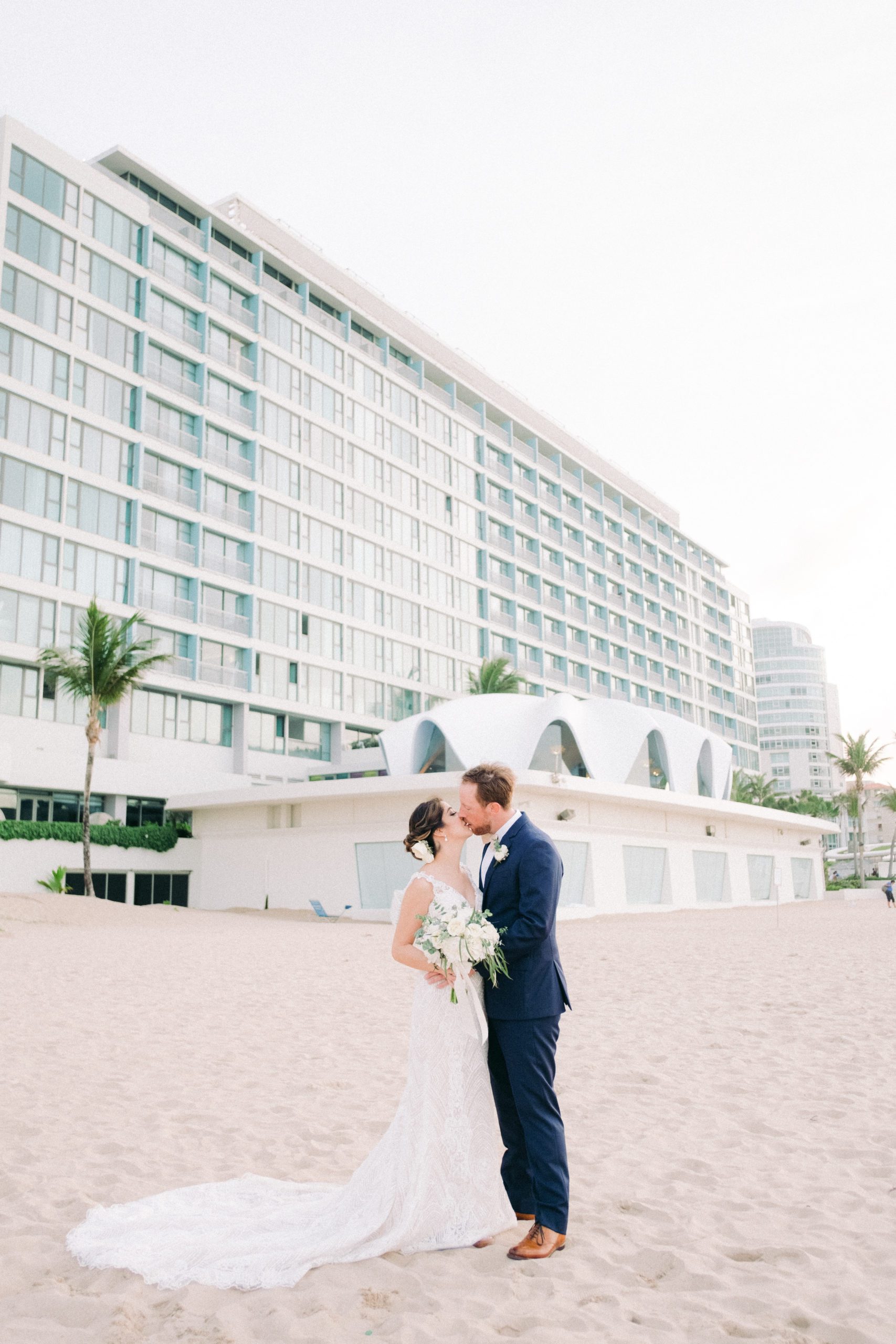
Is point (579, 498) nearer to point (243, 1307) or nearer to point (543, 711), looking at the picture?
point (543, 711)

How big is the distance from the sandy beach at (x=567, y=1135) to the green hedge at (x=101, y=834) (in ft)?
71.4

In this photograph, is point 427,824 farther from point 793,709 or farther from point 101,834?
point 793,709

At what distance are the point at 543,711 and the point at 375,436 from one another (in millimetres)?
24460

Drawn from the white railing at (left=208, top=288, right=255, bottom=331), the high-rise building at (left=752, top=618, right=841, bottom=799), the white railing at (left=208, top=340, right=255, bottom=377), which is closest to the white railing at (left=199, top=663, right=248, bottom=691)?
the white railing at (left=208, top=340, right=255, bottom=377)

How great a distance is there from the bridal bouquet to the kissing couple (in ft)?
0.14

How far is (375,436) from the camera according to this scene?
56188 millimetres

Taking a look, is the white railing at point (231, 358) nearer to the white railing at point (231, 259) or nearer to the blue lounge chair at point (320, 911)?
the white railing at point (231, 259)

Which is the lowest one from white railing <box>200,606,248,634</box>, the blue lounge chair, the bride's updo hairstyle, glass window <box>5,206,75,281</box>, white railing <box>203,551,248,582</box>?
the blue lounge chair

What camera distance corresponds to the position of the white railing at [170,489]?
43.2 meters

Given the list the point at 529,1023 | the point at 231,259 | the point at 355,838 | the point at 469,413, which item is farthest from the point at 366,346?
the point at 529,1023

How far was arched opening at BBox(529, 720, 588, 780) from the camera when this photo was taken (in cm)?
3919

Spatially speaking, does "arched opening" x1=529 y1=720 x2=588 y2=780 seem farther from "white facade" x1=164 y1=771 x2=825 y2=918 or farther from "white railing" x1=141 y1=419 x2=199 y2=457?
"white railing" x1=141 y1=419 x2=199 y2=457

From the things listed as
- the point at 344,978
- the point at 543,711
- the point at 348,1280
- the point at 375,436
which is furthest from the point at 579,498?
the point at 348,1280

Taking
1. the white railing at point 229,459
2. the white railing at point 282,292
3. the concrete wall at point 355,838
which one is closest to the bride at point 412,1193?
the concrete wall at point 355,838
